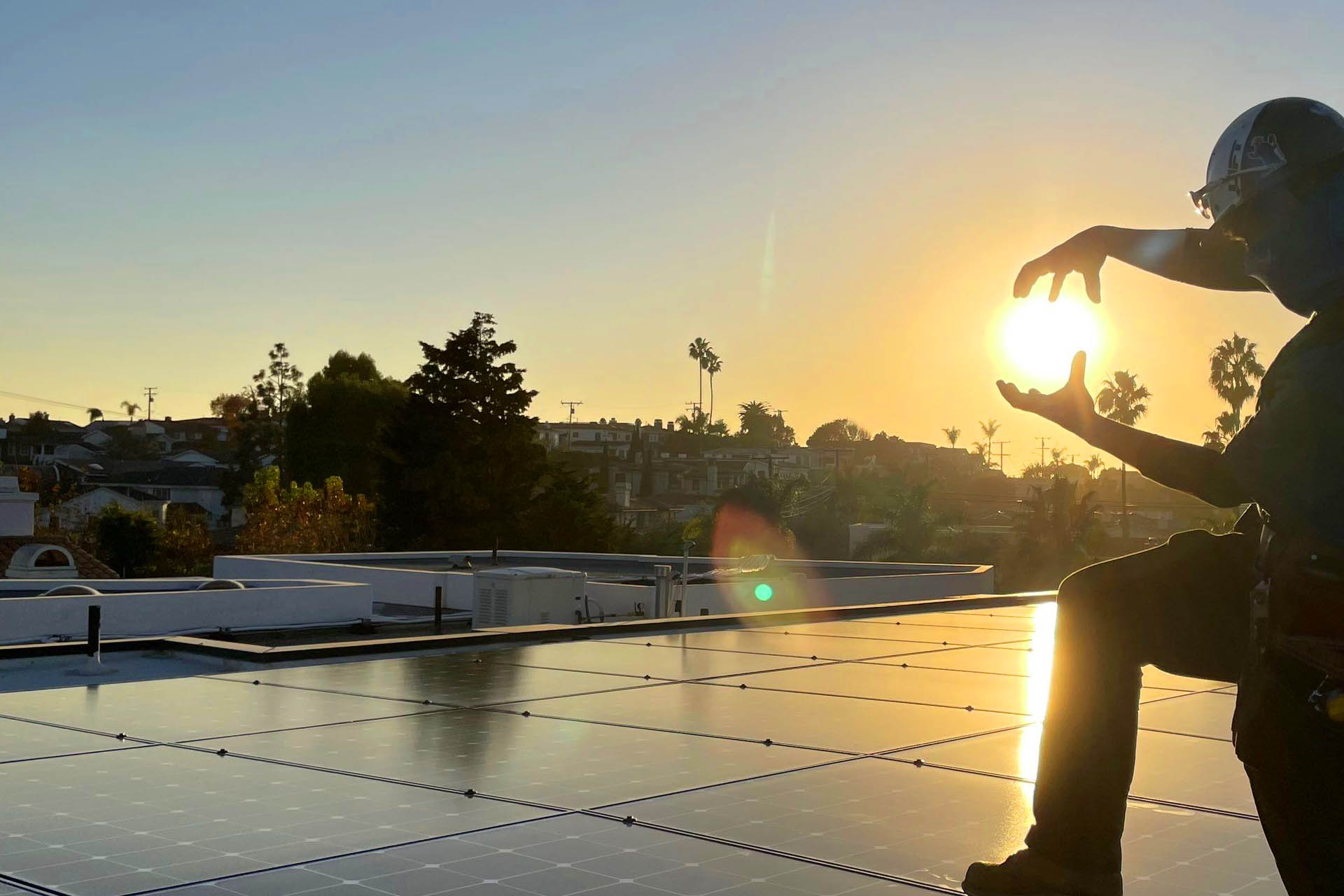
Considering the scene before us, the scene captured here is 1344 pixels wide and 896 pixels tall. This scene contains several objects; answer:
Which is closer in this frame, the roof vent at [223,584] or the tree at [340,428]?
the roof vent at [223,584]

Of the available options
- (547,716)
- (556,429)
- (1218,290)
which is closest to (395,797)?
(547,716)

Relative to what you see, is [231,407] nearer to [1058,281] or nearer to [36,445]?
[36,445]

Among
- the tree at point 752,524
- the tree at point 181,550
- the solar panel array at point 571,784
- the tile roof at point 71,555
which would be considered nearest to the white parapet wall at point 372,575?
the tile roof at point 71,555

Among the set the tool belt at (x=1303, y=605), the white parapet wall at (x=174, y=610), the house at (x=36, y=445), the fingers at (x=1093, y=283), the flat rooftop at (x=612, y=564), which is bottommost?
the white parapet wall at (x=174, y=610)

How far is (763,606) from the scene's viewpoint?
31.0 metres

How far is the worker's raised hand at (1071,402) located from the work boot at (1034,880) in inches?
37.9

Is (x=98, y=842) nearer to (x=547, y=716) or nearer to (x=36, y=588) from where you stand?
(x=547, y=716)

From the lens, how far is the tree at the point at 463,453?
216ft

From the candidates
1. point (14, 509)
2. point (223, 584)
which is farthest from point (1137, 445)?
point (14, 509)

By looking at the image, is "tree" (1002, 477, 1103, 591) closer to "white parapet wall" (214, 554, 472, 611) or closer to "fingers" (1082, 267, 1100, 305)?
"white parapet wall" (214, 554, 472, 611)

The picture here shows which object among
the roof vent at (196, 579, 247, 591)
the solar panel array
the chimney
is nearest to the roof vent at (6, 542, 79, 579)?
the chimney

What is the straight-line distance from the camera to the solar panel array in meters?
4.81

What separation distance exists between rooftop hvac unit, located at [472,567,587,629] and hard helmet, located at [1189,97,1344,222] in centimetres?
2302

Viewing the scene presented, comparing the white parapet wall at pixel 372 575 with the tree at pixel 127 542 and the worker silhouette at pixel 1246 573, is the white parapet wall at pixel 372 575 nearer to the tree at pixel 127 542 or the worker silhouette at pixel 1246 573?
the tree at pixel 127 542
